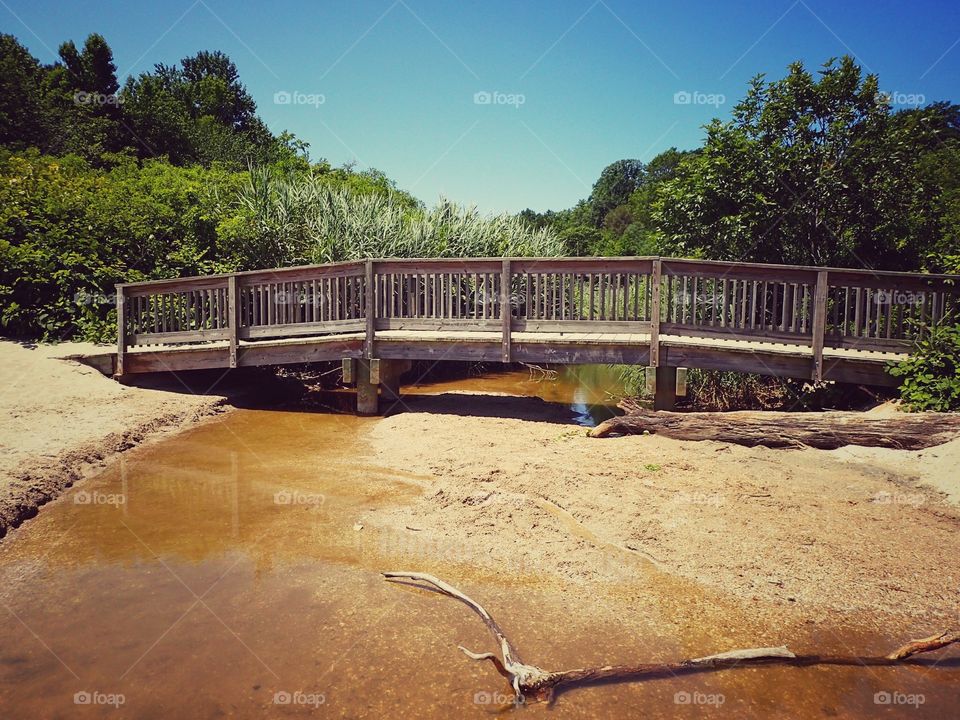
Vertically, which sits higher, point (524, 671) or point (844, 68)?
point (844, 68)

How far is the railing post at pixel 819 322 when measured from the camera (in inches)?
316

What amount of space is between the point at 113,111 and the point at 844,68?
38277 mm

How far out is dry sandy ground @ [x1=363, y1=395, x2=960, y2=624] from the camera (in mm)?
4449

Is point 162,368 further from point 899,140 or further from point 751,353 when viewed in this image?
point 899,140

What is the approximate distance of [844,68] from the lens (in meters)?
10.3

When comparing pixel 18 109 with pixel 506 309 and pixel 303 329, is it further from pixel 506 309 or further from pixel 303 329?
pixel 506 309

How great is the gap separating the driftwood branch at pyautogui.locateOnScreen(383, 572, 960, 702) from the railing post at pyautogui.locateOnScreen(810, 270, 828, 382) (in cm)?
470

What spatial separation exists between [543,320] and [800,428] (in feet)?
11.8

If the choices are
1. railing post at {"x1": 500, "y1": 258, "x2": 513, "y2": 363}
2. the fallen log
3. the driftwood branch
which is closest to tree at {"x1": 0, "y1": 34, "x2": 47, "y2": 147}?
railing post at {"x1": 500, "y1": 258, "x2": 513, "y2": 363}

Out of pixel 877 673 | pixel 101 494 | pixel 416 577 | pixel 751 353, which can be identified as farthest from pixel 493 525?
pixel 751 353

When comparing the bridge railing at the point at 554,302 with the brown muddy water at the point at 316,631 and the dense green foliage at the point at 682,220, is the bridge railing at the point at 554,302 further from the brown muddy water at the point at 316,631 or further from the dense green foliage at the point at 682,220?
the brown muddy water at the point at 316,631

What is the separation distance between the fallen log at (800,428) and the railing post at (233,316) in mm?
5645

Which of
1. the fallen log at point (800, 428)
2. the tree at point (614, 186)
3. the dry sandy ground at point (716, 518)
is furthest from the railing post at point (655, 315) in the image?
the tree at point (614, 186)

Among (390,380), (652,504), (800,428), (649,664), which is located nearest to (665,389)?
(800,428)
